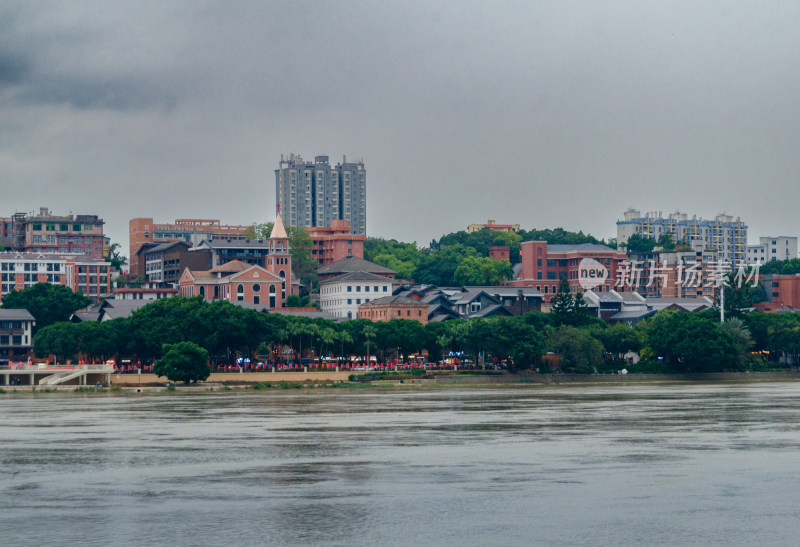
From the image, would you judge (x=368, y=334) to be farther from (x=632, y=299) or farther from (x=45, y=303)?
(x=632, y=299)

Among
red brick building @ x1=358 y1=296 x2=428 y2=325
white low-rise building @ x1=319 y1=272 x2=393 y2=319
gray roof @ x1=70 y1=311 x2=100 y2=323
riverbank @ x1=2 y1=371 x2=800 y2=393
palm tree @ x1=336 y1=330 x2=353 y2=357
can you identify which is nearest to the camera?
riverbank @ x1=2 y1=371 x2=800 y2=393

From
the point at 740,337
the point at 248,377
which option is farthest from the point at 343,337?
the point at 740,337

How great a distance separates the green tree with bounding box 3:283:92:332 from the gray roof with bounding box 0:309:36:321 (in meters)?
6.35

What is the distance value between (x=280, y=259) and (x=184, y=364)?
74115 mm

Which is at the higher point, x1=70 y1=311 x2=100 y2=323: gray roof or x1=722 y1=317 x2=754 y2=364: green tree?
x1=70 y1=311 x2=100 y2=323: gray roof

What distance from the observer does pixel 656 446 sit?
4897 centimetres

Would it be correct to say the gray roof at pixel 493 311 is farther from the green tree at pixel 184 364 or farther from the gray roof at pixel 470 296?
the green tree at pixel 184 364

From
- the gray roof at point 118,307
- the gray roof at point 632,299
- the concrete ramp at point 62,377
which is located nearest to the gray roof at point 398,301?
the gray roof at point 118,307

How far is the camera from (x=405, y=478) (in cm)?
3956

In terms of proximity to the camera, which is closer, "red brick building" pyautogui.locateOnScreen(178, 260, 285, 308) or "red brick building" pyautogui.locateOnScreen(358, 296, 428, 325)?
"red brick building" pyautogui.locateOnScreen(358, 296, 428, 325)

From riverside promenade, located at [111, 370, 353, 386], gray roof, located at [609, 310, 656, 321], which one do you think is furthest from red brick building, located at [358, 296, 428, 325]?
riverside promenade, located at [111, 370, 353, 386]

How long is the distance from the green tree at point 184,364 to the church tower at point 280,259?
68967 mm

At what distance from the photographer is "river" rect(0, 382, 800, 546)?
3017 cm

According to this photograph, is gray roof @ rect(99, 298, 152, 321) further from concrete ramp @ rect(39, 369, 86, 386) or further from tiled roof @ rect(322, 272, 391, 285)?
tiled roof @ rect(322, 272, 391, 285)
